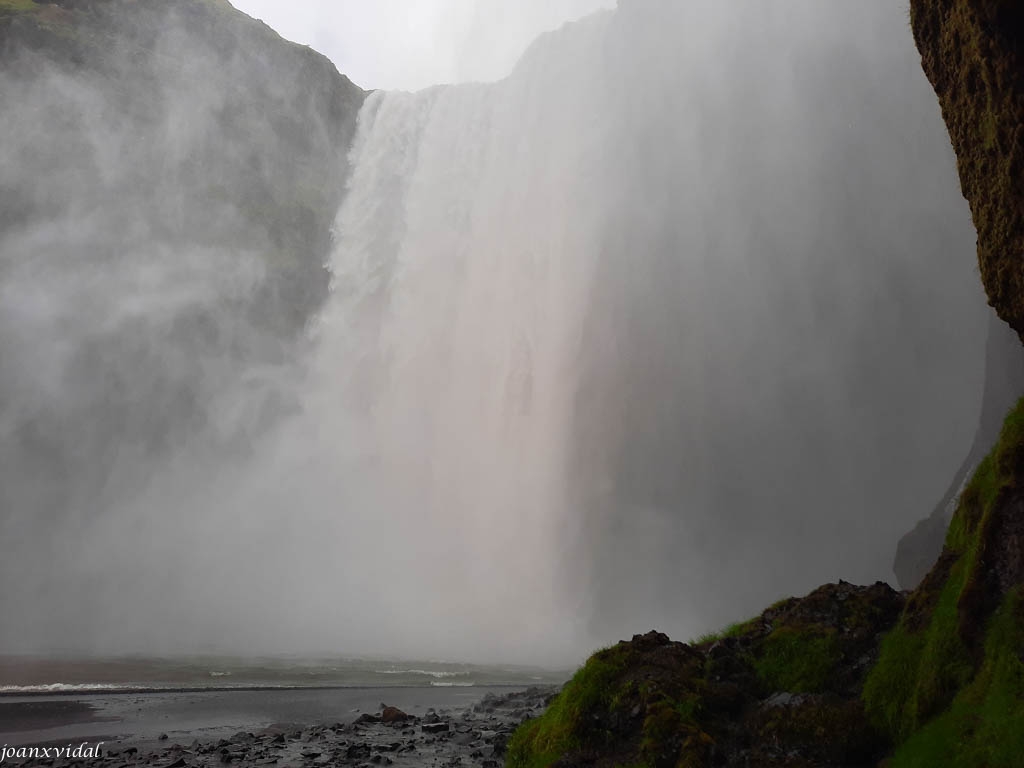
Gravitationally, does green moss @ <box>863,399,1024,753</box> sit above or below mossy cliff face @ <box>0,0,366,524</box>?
below

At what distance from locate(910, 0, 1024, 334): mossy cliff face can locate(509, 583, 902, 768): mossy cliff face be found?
3.61m

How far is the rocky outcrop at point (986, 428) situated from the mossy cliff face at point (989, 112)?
27.4m

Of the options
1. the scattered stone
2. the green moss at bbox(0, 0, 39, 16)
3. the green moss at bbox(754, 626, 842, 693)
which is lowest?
the scattered stone

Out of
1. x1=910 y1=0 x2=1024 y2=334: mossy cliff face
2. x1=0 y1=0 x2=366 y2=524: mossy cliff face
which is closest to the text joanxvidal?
x1=910 y1=0 x2=1024 y2=334: mossy cliff face

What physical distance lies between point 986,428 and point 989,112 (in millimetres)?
30066

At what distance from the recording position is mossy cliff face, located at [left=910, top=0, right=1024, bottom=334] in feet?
21.4

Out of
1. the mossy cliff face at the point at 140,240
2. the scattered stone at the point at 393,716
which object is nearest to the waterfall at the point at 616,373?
the mossy cliff face at the point at 140,240

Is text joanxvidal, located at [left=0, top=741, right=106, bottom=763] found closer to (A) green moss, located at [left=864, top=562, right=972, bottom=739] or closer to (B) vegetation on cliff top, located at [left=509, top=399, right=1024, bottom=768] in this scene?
(B) vegetation on cliff top, located at [left=509, top=399, right=1024, bottom=768]

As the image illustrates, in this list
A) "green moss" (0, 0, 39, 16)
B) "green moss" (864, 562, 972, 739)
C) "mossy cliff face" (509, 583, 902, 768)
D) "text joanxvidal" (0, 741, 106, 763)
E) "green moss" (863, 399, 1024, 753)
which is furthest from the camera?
"green moss" (0, 0, 39, 16)

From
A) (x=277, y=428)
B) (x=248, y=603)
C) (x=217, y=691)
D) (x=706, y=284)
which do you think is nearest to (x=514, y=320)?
(x=706, y=284)

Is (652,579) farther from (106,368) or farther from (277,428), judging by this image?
(106,368)

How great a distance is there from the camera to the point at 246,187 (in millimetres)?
51219

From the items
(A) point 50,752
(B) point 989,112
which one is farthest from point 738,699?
(A) point 50,752

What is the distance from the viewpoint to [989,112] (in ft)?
23.0
